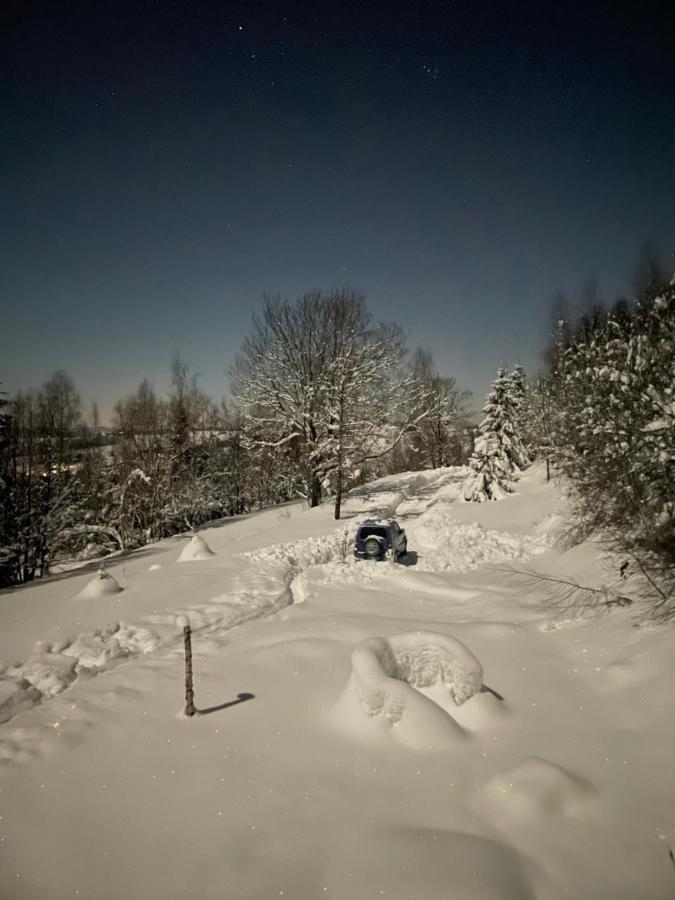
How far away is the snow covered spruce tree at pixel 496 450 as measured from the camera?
82.2ft

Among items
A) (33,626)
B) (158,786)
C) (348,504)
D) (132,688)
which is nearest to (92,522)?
(348,504)

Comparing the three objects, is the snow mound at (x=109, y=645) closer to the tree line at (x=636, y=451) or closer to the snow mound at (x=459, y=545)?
the snow mound at (x=459, y=545)

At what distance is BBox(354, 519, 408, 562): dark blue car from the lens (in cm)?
1230

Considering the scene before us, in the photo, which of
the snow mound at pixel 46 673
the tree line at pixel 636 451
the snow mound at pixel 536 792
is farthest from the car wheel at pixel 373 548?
the snow mound at pixel 536 792

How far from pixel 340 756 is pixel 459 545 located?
10558 mm

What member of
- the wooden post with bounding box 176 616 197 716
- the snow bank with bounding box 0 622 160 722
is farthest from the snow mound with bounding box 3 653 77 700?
the wooden post with bounding box 176 616 197 716

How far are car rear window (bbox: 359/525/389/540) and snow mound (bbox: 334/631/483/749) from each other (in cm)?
684

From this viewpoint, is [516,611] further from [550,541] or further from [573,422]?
[573,422]

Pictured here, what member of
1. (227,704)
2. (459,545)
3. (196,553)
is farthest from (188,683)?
(459,545)

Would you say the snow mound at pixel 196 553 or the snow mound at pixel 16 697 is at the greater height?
the snow mound at pixel 196 553

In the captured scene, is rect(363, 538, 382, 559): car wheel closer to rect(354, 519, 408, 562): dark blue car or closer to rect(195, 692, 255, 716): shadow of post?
rect(354, 519, 408, 562): dark blue car

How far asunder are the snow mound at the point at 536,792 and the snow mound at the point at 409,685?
33.3 inches

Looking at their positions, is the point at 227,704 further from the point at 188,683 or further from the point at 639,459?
the point at 639,459

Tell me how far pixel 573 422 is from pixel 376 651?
43.5 ft
